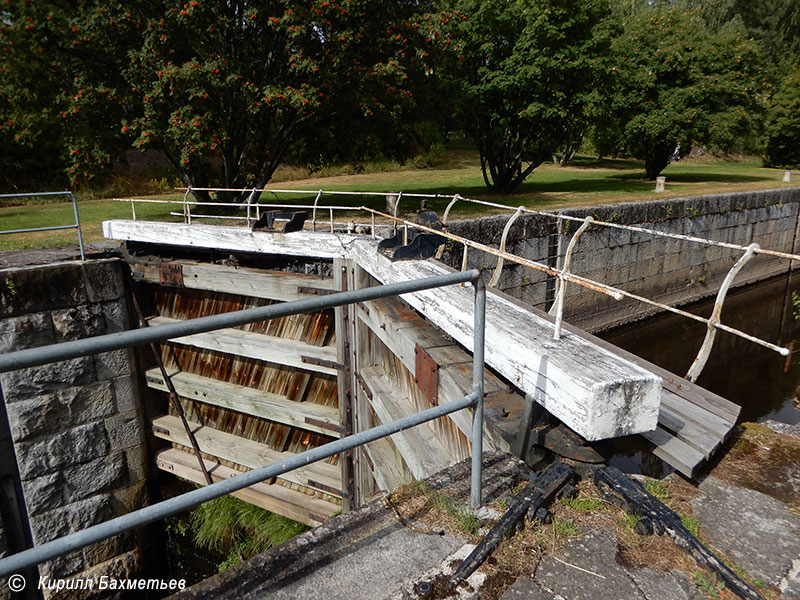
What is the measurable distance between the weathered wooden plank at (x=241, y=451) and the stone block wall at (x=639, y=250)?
12.5ft

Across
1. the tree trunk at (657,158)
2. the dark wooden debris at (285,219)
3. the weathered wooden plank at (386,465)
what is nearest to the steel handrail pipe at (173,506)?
the weathered wooden plank at (386,465)

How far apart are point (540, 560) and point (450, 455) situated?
70.3 inches

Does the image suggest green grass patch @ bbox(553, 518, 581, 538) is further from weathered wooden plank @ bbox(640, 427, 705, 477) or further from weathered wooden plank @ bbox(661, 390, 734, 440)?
weathered wooden plank @ bbox(661, 390, 734, 440)

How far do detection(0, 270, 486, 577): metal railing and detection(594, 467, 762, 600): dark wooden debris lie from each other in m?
0.57

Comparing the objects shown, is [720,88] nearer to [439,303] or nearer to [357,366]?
[357,366]

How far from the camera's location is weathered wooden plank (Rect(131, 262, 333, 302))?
22.4ft

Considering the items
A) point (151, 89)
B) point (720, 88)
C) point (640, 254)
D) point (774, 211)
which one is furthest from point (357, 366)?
point (720, 88)

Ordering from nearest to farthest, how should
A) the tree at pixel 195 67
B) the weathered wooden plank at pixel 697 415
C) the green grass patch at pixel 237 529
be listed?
1. the weathered wooden plank at pixel 697 415
2. the green grass patch at pixel 237 529
3. the tree at pixel 195 67

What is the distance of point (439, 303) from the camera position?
360cm

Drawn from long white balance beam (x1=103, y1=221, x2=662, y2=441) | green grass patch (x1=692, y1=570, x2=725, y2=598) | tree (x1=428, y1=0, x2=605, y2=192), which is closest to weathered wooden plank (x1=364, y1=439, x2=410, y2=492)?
long white balance beam (x1=103, y1=221, x2=662, y2=441)

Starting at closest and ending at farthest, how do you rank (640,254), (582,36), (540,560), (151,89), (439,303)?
(540,560)
(439,303)
(151,89)
(640,254)
(582,36)

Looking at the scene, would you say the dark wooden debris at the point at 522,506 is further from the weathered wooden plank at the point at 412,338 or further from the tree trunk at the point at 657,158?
the tree trunk at the point at 657,158

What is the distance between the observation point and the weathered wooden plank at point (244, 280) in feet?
22.4

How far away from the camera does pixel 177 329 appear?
148cm
